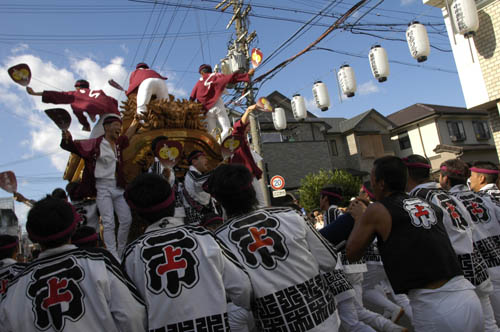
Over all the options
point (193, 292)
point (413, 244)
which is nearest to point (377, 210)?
point (413, 244)

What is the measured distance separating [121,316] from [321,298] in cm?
118

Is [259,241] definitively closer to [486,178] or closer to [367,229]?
[367,229]

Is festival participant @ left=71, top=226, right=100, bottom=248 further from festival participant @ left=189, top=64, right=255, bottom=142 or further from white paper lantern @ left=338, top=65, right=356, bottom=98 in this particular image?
white paper lantern @ left=338, top=65, right=356, bottom=98

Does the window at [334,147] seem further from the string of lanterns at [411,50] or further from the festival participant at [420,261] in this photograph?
the festival participant at [420,261]

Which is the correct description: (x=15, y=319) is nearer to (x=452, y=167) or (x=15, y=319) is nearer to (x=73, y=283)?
(x=73, y=283)

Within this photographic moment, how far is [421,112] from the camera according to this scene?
2847 centimetres

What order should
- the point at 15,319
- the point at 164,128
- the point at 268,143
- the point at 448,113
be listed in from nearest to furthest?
the point at 15,319, the point at 164,128, the point at 268,143, the point at 448,113

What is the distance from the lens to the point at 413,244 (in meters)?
2.48

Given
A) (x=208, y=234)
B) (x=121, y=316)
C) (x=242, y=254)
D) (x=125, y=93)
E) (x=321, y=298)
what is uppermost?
(x=125, y=93)

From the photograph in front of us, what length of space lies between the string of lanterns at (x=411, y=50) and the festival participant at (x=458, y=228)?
8870mm

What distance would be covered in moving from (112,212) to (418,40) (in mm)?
9791

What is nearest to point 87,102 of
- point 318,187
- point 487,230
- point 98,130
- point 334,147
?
point 98,130

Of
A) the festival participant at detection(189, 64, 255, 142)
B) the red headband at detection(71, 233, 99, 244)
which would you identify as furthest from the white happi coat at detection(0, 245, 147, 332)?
the festival participant at detection(189, 64, 255, 142)

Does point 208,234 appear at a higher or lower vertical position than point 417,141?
lower
